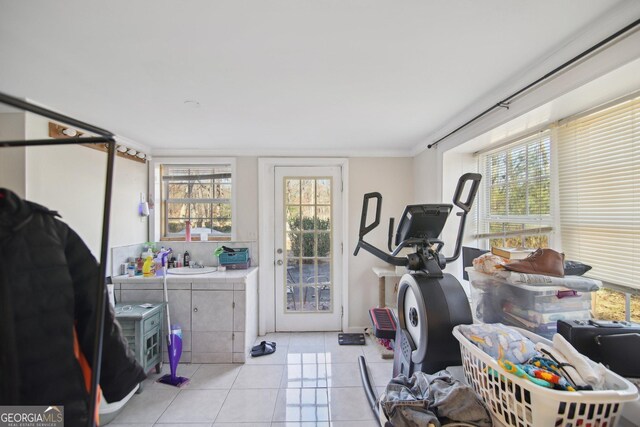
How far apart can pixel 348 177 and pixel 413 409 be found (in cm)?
254

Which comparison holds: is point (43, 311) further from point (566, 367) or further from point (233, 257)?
point (233, 257)

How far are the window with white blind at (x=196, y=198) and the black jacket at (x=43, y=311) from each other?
2442 millimetres

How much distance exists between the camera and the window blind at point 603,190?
1305 mm

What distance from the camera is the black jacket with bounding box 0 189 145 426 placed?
68 cm

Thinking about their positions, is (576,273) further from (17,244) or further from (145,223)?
(145,223)

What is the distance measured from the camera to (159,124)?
7.54ft

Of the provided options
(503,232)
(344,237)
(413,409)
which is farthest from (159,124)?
(503,232)

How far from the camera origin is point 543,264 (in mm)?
1351

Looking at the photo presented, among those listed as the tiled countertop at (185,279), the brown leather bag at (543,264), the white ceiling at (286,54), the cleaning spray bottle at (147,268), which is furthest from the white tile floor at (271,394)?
the white ceiling at (286,54)

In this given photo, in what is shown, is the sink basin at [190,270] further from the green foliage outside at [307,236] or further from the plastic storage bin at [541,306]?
the plastic storage bin at [541,306]

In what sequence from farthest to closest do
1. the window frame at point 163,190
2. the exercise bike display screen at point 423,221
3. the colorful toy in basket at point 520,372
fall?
the window frame at point 163,190 → the exercise bike display screen at point 423,221 → the colorful toy in basket at point 520,372

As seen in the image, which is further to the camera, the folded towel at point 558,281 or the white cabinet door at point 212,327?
the white cabinet door at point 212,327

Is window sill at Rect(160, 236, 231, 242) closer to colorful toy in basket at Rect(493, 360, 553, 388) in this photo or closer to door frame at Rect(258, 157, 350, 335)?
door frame at Rect(258, 157, 350, 335)

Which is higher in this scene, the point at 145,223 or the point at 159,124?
the point at 159,124
